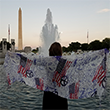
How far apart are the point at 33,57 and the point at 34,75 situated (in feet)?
1.32

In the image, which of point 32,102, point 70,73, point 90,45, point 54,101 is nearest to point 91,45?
point 90,45

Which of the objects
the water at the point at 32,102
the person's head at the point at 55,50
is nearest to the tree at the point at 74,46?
the water at the point at 32,102

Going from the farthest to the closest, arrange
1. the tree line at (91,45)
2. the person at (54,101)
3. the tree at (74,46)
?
the tree at (74,46) < the tree line at (91,45) < the person at (54,101)

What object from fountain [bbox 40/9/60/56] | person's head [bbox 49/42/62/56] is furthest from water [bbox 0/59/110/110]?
fountain [bbox 40/9/60/56]

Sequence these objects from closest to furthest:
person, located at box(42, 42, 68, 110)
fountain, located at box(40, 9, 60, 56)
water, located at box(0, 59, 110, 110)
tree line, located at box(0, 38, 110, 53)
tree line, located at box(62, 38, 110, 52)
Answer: person, located at box(42, 42, 68, 110)
water, located at box(0, 59, 110, 110)
fountain, located at box(40, 9, 60, 56)
tree line, located at box(62, 38, 110, 52)
tree line, located at box(0, 38, 110, 53)

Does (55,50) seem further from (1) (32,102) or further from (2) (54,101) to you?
(1) (32,102)

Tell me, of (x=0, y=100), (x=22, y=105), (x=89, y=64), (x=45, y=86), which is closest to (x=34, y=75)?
(x=45, y=86)

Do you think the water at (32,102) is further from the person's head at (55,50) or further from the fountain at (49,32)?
the fountain at (49,32)

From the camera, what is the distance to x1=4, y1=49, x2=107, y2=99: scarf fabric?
119 inches

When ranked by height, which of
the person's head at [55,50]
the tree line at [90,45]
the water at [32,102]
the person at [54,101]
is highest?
the tree line at [90,45]

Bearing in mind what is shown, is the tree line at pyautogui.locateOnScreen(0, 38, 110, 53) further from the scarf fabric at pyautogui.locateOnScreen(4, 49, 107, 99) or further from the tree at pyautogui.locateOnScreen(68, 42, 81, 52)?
the scarf fabric at pyautogui.locateOnScreen(4, 49, 107, 99)

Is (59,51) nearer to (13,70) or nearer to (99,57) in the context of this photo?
(99,57)

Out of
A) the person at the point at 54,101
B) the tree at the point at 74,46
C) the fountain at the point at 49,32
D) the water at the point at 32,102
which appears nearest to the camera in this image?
the person at the point at 54,101

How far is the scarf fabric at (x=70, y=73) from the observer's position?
3.01 metres
